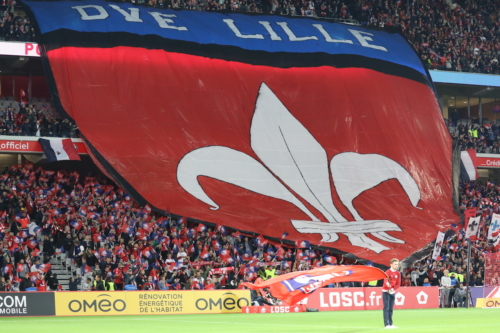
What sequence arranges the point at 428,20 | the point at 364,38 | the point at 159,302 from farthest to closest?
the point at 428,20, the point at 364,38, the point at 159,302

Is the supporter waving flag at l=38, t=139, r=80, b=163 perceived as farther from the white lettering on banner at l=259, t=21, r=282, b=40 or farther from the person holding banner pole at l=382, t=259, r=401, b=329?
the person holding banner pole at l=382, t=259, r=401, b=329

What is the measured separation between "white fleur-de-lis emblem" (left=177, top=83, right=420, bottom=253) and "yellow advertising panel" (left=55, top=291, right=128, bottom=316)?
10.8 metres

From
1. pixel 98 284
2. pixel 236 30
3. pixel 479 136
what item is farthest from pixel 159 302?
pixel 479 136

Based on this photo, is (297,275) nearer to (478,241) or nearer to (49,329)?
(49,329)

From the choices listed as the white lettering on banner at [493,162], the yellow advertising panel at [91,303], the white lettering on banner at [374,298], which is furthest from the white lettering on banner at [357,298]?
the white lettering on banner at [493,162]

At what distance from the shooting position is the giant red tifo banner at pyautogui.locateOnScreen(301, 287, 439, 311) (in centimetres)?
3011

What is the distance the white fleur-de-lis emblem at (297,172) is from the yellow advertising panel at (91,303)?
35.5 feet

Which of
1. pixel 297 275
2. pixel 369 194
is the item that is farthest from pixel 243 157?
pixel 297 275

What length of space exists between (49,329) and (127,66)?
72.2ft

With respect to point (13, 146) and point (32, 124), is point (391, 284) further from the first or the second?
point (32, 124)

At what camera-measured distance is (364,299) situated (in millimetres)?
30938

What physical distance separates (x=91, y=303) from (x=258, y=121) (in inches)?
654

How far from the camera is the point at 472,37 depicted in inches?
2133

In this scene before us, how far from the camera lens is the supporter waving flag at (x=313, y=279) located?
20094mm
